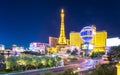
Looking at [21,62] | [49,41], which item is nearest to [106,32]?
[49,41]

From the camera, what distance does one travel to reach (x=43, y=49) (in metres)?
129

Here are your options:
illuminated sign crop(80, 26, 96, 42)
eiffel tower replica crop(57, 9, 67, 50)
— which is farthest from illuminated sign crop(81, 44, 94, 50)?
eiffel tower replica crop(57, 9, 67, 50)

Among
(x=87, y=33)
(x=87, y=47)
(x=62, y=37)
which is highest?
(x=87, y=33)

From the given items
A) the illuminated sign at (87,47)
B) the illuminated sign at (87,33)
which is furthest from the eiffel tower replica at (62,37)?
the illuminated sign at (87,47)

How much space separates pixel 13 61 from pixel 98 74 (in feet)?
94.7

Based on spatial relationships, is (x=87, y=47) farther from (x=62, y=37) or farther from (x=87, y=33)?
(x=62, y=37)

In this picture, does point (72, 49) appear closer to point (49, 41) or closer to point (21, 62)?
point (49, 41)

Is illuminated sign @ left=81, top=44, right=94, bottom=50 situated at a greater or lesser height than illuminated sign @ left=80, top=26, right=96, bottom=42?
lesser

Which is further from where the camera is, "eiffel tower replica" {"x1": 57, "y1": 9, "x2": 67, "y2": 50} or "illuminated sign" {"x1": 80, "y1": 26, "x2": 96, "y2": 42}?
"eiffel tower replica" {"x1": 57, "y1": 9, "x2": 67, "y2": 50}

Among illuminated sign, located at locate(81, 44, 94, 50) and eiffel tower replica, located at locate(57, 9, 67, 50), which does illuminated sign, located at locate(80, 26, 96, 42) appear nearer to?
illuminated sign, located at locate(81, 44, 94, 50)

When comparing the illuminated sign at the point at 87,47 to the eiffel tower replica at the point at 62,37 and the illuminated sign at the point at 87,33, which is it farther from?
the eiffel tower replica at the point at 62,37

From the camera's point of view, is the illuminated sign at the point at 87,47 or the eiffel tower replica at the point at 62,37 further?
the eiffel tower replica at the point at 62,37

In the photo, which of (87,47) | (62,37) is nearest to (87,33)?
(87,47)

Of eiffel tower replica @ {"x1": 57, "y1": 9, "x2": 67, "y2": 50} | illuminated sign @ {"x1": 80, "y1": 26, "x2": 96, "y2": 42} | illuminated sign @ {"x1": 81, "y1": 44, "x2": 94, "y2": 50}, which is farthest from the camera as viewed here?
eiffel tower replica @ {"x1": 57, "y1": 9, "x2": 67, "y2": 50}
